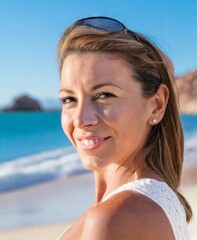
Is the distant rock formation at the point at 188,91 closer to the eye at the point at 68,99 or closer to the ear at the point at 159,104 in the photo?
the ear at the point at 159,104

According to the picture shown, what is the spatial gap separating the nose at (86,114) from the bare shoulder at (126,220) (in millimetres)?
199

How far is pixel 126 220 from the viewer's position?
1216 millimetres

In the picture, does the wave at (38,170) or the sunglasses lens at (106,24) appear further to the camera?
the wave at (38,170)

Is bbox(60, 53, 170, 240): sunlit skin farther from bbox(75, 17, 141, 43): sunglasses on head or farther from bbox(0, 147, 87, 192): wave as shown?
bbox(0, 147, 87, 192): wave

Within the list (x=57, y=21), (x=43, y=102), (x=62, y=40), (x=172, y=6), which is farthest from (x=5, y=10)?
(x=62, y=40)

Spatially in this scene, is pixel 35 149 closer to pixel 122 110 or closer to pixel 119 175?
pixel 119 175

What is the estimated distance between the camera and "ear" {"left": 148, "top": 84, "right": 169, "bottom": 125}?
1.54m

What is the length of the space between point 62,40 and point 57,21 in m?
20.5

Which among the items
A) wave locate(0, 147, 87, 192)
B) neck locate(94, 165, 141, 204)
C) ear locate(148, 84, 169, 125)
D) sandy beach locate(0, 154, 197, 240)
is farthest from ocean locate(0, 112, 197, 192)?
ear locate(148, 84, 169, 125)

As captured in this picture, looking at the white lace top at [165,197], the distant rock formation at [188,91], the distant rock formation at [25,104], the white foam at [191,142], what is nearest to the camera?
the white lace top at [165,197]

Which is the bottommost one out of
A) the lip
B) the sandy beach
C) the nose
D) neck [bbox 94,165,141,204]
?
the sandy beach

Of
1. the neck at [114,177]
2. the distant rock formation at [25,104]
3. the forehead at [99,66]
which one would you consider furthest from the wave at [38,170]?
the forehead at [99,66]

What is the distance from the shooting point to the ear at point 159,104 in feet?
5.04

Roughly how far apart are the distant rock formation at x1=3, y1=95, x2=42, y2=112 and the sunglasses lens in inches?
826
